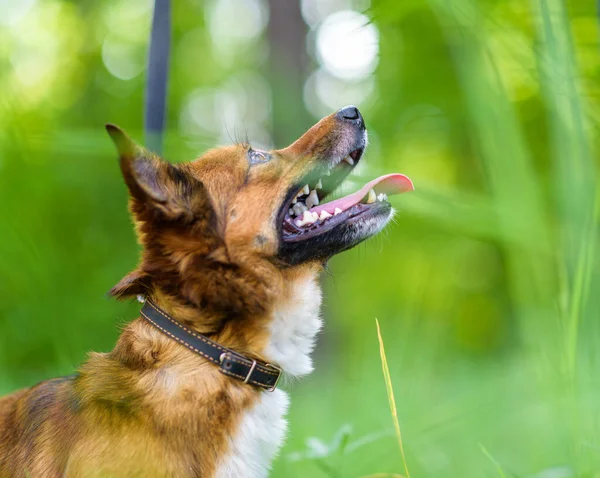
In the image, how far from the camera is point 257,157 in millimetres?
2941

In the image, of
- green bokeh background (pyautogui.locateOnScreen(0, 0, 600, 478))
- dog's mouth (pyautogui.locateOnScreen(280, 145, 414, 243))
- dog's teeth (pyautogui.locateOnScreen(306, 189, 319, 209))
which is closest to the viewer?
green bokeh background (pyautogui.locateOnScreen(0, 0, 600, 478))

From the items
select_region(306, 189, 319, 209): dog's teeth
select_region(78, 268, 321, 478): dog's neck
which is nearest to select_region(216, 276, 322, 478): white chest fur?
select_region(78, 268, 321, 478): dog's neck

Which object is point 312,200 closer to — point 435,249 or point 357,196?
point 357,196

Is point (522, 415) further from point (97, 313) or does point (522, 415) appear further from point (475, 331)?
point (475, 331)

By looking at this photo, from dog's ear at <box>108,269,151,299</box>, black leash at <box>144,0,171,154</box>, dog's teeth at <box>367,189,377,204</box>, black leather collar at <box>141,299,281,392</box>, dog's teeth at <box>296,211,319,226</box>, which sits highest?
black leash at <box>144,0,171,154</box>

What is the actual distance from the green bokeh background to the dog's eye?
0.21m

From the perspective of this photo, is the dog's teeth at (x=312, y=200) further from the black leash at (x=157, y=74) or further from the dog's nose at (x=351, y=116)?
the black leash at (x=157, y=74)

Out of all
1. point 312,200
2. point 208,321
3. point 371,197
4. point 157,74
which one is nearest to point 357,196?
point 371,197

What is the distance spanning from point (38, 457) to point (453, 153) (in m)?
7.62

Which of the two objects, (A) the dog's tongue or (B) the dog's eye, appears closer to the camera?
(A) the dog's tongue

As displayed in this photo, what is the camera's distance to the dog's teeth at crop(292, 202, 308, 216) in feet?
9.36

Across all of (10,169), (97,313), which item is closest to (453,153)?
(97,313)

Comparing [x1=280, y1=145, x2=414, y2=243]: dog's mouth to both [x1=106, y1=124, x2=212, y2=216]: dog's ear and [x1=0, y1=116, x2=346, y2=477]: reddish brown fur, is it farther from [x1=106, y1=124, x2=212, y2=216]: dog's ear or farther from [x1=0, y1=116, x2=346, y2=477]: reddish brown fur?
[x1=106, y1=124, x2=212, y2=216]: dog's ear

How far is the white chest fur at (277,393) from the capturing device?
89.4 inches
